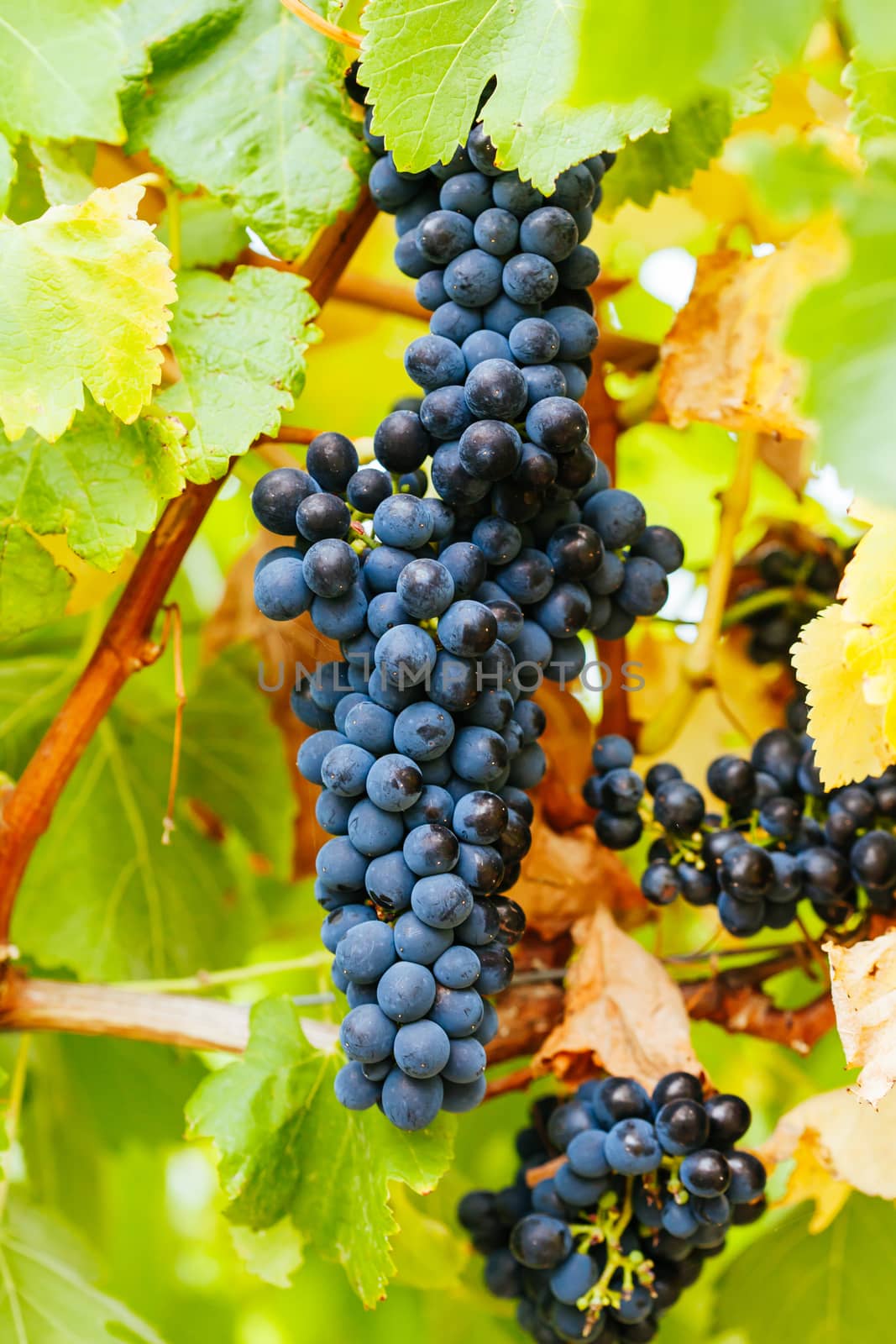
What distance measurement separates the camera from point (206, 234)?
3.15ft

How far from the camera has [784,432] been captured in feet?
2.84

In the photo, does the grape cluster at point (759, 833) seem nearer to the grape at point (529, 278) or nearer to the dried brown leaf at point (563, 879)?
the dried brown leaf at point (563, 879)

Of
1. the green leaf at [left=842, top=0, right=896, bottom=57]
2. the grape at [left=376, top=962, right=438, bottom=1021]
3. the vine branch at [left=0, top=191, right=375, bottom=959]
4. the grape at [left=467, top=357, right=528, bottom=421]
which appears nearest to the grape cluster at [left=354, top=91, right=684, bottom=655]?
the grape at [left=467, top=357, right=528, bottom=421]

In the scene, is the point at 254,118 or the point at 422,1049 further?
the point at 254,118

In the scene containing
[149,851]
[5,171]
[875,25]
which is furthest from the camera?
[149,851]

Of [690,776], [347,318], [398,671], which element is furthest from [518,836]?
[347,318]

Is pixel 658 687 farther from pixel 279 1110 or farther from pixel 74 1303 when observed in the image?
pixel 74 1303

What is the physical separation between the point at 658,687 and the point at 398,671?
57cm

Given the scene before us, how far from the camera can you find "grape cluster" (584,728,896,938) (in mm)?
807

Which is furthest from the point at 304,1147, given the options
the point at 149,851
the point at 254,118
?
the point at 254,118

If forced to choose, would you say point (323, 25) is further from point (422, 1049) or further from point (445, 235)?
point (422, 1049)

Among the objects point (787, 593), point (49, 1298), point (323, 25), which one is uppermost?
point (323, 25)

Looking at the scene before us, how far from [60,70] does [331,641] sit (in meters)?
0.42

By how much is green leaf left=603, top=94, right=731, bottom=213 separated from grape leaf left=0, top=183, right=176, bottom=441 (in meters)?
0.38
